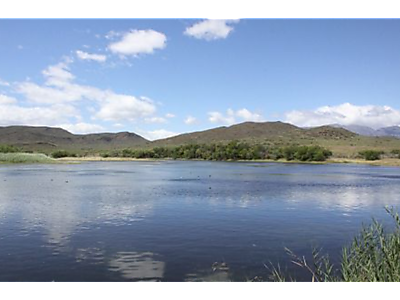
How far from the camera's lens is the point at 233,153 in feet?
335

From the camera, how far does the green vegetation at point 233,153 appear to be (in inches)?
3625

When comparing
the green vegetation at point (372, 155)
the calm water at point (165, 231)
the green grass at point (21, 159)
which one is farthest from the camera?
the green vegetation at point (372, 155)

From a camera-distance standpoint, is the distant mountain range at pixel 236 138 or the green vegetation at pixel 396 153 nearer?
the green vegetation at pixel 396 153

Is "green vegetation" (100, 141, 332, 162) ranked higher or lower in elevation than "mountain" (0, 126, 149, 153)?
lower

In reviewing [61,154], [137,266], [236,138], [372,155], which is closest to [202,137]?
[236,138]

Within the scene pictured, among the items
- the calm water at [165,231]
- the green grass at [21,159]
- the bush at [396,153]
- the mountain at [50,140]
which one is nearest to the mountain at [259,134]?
the mountain at [50,140]

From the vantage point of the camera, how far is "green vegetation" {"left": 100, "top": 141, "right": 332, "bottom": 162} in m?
92.1

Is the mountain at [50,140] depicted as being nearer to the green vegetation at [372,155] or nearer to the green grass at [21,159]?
the green grass at [21,159]

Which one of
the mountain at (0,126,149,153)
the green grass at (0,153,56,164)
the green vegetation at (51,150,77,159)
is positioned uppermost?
the mountain at (0,126,149,153)

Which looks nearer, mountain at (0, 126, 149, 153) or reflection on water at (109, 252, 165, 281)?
reflection on water at (109, 252, 165, 281)

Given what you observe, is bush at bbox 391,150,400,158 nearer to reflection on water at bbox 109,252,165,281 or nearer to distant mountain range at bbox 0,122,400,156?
distant mountain range at bbox 0,122,400,156

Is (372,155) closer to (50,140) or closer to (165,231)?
(165,231)

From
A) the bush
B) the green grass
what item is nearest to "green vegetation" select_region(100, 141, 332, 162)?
the bush
